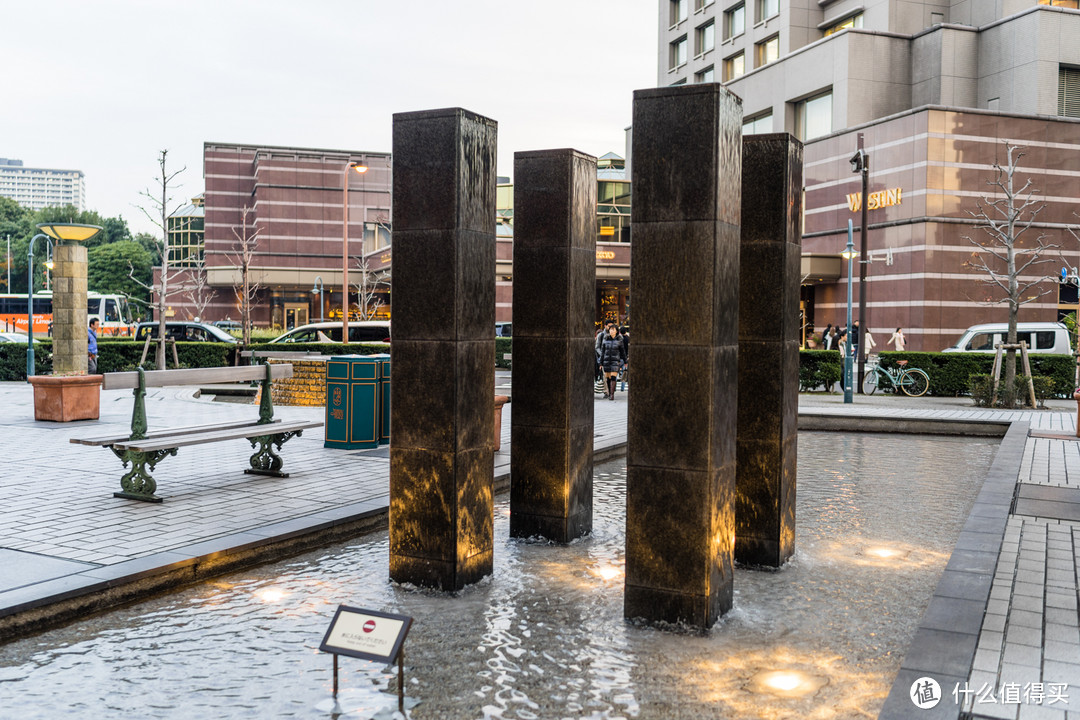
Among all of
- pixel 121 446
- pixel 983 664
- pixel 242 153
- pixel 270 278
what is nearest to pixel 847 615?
pixel 983 664

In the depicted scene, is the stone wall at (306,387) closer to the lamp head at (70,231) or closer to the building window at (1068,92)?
the lamp head at (70,231)

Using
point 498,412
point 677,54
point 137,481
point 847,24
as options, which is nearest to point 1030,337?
point 498,412

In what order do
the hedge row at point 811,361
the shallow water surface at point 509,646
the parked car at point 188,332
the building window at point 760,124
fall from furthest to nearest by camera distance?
the building window at point 760,124
the parked car at point 188,332
the hedge row at point 811,361
the shallow water surface at point 509,646

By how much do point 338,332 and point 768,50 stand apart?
26135 millimetres

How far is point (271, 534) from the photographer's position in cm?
650

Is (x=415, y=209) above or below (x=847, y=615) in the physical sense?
above

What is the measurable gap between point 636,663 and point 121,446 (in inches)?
217

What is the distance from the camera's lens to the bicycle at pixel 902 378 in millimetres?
22562

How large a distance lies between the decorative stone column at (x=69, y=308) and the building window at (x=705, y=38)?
38650mm

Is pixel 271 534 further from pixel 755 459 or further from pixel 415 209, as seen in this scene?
pixel 755 459

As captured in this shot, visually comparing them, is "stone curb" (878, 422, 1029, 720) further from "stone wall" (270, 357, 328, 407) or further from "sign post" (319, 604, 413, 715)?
"stone wall" (270, 357, 328, 407)

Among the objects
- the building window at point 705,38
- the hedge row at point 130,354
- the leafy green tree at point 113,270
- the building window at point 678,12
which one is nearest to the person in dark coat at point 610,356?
the hedge row at point 130,354

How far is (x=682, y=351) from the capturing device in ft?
16.3

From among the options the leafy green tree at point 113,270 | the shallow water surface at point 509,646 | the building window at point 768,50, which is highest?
the building window at point 768,50
